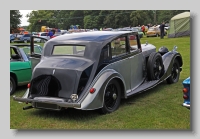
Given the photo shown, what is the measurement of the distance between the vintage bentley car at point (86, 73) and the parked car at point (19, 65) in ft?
3.28

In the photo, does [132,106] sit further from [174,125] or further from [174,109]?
[174,125]

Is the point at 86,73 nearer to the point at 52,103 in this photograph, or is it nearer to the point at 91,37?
the point at 52,103

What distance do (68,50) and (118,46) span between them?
1098mm

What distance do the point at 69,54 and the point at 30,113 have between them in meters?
1.41

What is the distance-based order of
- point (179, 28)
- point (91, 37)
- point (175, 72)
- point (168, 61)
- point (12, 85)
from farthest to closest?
1. point (179, 28)
2. point (175, 72)
3. point (168, 61)
4. point (12, 85)
5. point (91, 37)

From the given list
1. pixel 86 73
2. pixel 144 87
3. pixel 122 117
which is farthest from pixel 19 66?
pixel 122 117

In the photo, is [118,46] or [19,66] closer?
[118,46]

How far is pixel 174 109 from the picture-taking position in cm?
610

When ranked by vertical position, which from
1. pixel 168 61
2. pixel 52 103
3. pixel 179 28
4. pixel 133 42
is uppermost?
pixel 179 28

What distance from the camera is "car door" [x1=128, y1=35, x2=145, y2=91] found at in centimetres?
694

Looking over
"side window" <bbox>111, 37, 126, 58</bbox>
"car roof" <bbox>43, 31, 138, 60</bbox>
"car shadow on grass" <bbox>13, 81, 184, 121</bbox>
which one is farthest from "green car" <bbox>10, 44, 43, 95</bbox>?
"side window" <bbox>111, 37, 126, 58</bbox>

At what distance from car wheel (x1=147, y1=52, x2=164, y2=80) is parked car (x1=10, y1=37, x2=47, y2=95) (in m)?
2.69

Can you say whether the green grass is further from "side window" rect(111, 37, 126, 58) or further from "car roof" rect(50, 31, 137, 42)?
"car roof" rect(50, 31, 137, 42)

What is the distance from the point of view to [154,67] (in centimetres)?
759
